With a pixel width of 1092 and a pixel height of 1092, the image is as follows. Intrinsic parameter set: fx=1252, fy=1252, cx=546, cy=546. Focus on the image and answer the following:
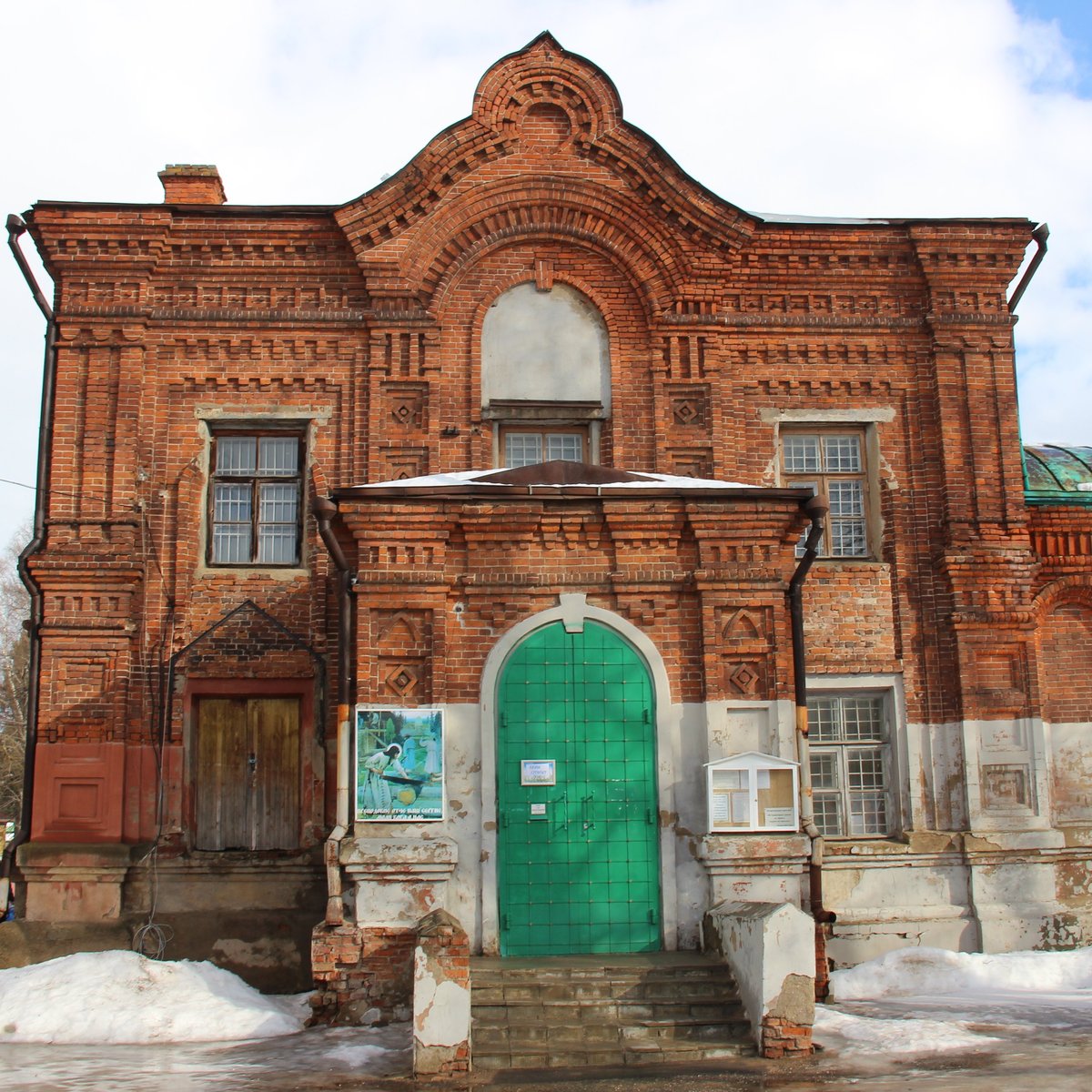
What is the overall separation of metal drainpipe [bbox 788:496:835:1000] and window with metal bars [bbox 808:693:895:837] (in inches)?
83.0

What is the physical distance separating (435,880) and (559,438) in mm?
5201

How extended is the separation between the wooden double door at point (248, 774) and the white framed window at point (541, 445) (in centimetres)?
337

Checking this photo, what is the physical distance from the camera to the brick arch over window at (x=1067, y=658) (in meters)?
12.9

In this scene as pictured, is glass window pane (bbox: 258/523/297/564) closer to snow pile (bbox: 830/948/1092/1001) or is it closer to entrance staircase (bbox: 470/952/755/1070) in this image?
entrance staircase (bbox: 470/952/755/1070)

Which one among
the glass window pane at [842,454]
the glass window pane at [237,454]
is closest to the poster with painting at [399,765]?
the glass window pane at [237,454]

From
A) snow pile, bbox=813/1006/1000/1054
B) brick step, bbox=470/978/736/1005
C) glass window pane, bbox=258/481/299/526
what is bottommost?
snow pile, bbox=813/1006/1000/1054

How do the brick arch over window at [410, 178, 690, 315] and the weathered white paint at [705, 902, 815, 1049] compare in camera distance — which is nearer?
the weathered white paint at [705, 902, 815, 1049]

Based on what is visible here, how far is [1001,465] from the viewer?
13.0 m

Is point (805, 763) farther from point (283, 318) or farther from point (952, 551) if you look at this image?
point (283, 318)

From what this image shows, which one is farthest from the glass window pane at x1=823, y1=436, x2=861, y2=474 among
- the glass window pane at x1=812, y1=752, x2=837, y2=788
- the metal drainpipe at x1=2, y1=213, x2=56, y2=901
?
the metal drainpipe at x1=2, y1=213, x2=56, y2=901

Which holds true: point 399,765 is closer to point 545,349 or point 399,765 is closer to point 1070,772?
point 545,349

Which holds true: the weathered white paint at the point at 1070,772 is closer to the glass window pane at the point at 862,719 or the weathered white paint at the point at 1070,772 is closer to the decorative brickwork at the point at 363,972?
the glass window pane at the point at 862,719

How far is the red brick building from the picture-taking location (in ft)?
33.8

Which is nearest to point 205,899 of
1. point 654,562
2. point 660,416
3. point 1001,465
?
Result: point 654,562
